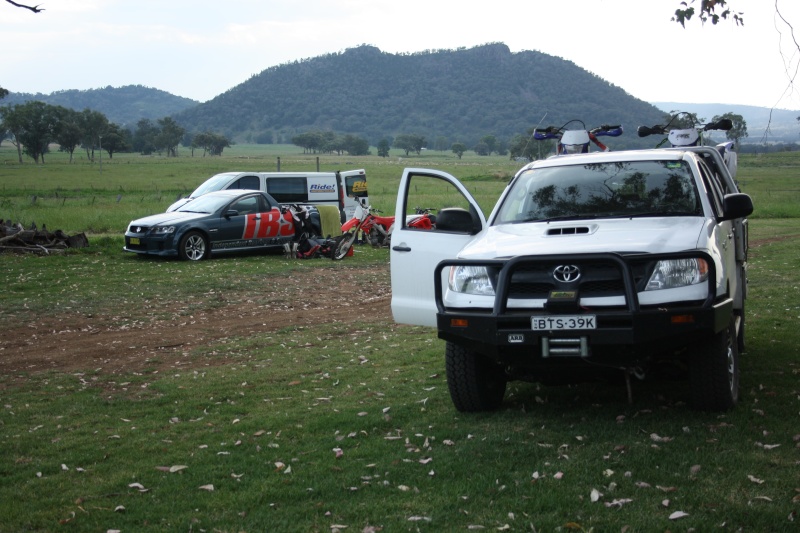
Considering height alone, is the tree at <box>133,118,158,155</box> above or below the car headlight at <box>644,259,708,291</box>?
above

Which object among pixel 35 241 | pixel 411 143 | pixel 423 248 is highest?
pixel 411 143

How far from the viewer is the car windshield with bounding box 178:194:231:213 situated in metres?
19.2

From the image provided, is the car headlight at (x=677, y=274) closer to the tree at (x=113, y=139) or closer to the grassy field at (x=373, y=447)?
the grassy field at (x=373, y=447)

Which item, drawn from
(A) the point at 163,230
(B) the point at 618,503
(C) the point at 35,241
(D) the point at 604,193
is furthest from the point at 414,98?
(B) the point at 618,503

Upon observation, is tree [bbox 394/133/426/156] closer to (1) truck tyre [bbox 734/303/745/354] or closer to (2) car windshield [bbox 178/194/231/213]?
(2) car windshield [bbox 178/194/231/213]

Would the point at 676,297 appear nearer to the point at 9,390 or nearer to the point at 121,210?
the point at 9,390

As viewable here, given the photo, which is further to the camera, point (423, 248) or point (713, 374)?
point (423, 248)

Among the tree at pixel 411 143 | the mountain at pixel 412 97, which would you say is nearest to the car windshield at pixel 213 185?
the mountain at pixel 412 97

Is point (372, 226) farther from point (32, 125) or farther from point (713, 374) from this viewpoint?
point (32, 125)

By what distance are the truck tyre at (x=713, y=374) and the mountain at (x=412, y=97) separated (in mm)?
109387

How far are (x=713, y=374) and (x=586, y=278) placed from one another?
1.11m

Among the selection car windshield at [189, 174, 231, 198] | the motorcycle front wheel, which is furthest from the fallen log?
the motorcycle front wheel

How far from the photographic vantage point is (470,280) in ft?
19.5

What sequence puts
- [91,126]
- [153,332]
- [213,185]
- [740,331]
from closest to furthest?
1. [740,331]
2. [153,332]
3. [213,185]
4. [91,126]
